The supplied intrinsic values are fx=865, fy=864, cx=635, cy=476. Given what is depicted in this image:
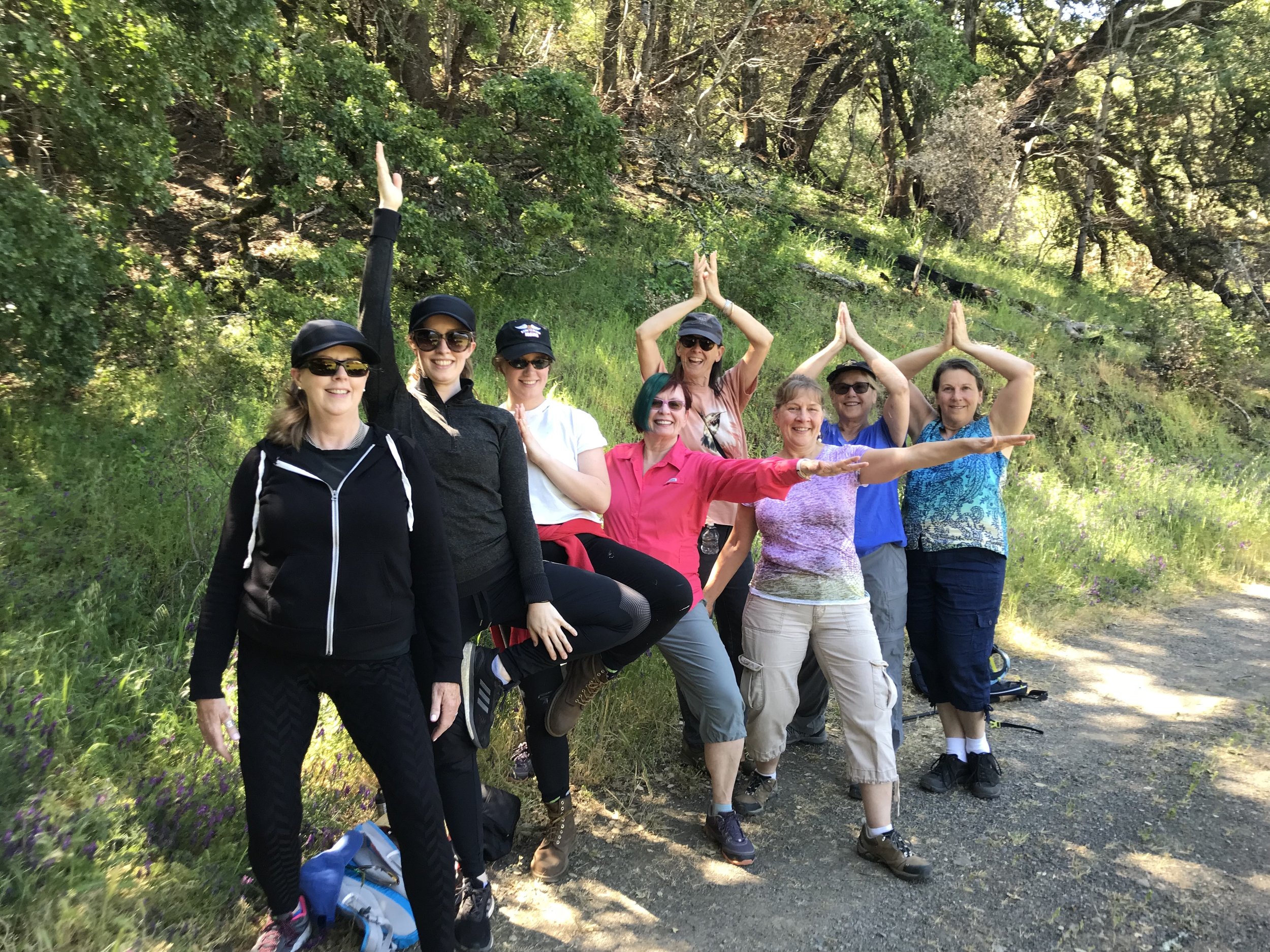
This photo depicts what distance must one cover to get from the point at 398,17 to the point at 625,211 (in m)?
4.08

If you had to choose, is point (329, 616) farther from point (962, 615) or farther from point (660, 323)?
point (962, 615)

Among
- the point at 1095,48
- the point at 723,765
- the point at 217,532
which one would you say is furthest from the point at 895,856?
the point at 1095,48

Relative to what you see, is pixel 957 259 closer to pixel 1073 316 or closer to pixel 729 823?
pixel 1073 316

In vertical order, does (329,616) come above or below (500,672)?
above

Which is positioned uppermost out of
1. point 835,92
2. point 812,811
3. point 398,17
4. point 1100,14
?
point 1100,14

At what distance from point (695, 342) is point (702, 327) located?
78 mm

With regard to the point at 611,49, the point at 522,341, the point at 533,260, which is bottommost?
the point at 522,341

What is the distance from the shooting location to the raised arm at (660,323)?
171 inches

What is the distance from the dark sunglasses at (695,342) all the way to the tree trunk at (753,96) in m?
8.28

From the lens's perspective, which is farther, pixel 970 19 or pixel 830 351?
pixel 970 19

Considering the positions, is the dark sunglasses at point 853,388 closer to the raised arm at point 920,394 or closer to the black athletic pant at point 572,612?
the raised arm at point 920,394

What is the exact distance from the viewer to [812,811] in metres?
3.98

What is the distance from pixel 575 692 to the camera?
10.8ft

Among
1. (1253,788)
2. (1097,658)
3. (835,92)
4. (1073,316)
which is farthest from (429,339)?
(835,92)
